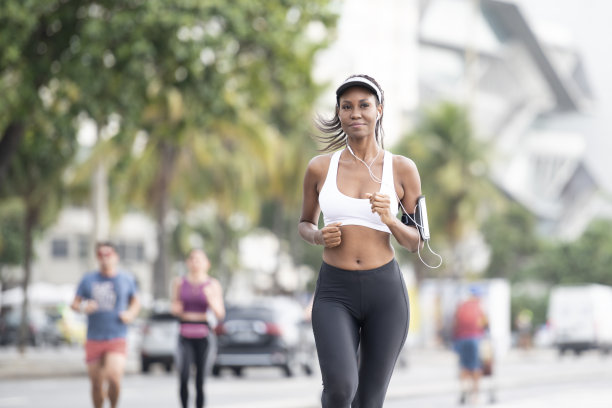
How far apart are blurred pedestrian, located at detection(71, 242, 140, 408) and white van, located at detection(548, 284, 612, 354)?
3237cm

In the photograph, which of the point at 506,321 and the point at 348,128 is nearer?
the point at 348,128

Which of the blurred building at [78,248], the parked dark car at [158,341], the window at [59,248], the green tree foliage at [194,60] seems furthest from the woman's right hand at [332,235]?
the window at [59,248]

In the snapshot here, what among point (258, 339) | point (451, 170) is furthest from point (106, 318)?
point (451, 170)

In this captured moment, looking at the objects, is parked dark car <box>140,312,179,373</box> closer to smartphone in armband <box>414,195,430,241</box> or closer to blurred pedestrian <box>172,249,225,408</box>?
blurred pedestrian <box>172,249,225,408</box>

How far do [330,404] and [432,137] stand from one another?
147 feet

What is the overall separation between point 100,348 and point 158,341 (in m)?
16.2

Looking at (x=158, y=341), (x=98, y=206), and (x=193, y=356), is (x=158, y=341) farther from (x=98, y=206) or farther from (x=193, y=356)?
(x=193, y=356)

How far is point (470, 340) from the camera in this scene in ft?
56.0

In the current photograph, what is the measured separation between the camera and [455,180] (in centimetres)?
4766

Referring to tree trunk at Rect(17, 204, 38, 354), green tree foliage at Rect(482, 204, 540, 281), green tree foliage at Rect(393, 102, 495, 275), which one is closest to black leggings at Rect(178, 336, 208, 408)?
tree trunk at Rect(17, 204, 38, 354)

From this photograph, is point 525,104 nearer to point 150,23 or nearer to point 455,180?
point 455,180

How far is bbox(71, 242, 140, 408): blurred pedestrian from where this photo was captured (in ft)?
34.1

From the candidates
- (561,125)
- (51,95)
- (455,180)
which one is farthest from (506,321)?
(561,125)

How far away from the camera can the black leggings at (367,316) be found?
5.28 metres
